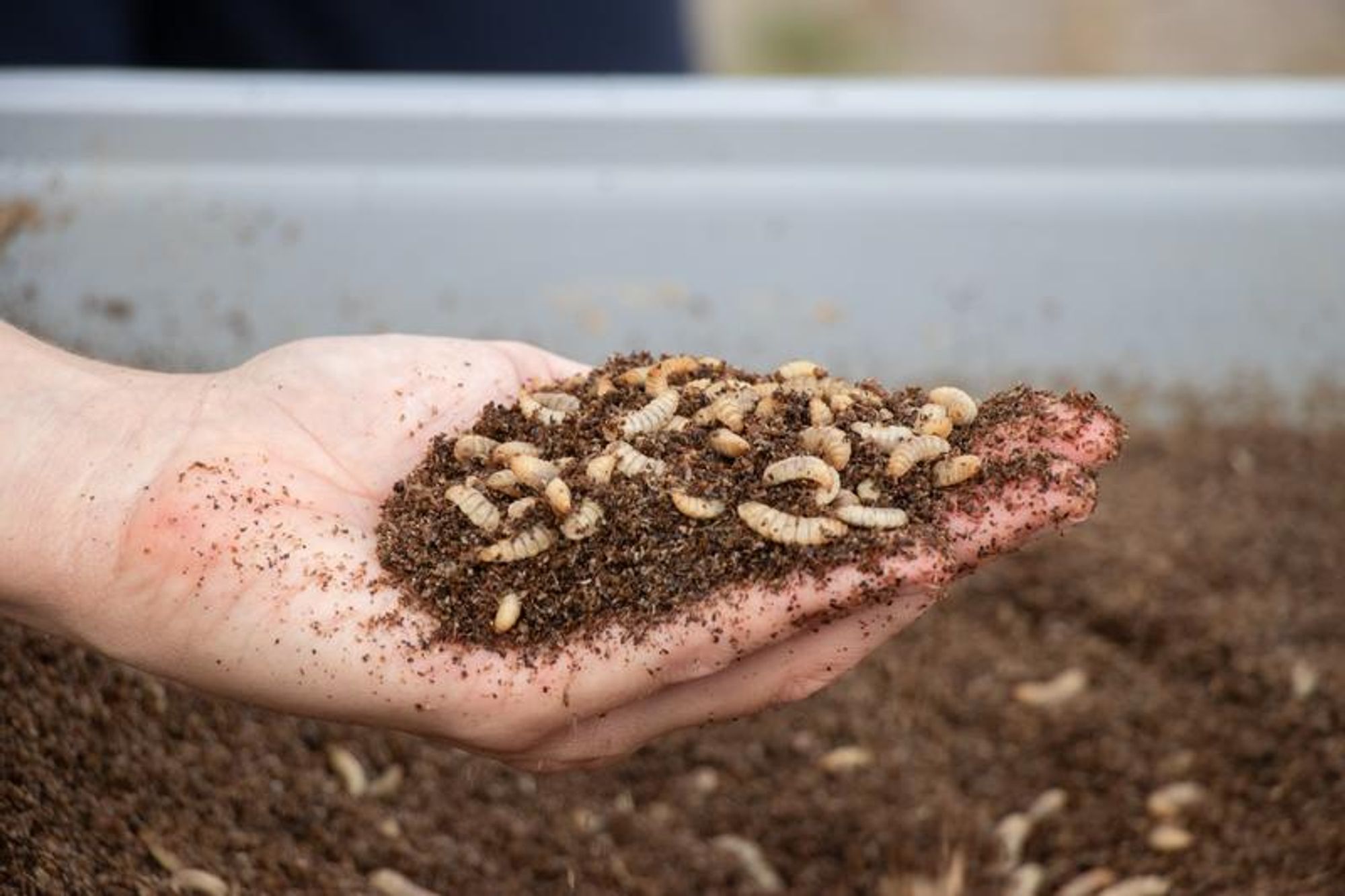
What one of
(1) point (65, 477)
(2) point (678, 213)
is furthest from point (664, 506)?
(2) point (678, 213)

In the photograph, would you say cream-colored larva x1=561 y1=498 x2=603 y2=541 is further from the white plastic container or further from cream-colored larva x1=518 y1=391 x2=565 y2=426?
the white plastic container

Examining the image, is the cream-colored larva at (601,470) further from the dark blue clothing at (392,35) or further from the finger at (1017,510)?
the dark blue clothing at (392,35)

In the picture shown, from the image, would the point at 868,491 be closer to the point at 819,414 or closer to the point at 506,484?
the point at 819,414

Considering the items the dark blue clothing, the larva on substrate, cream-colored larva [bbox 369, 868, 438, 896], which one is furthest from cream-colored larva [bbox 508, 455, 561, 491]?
the dark blue clothing

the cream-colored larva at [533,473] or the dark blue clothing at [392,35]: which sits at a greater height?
the dark blue clothing at [392,35]

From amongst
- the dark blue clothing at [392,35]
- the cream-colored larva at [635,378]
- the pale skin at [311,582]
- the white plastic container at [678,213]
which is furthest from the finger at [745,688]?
the dark blue clothing at [392,35]

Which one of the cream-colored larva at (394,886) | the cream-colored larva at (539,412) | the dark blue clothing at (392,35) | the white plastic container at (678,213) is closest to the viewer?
the cream-colored larva at (539,412)

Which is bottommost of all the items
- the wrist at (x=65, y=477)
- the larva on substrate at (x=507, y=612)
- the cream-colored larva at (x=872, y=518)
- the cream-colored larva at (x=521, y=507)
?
the wrist at (x=65, y=477)
